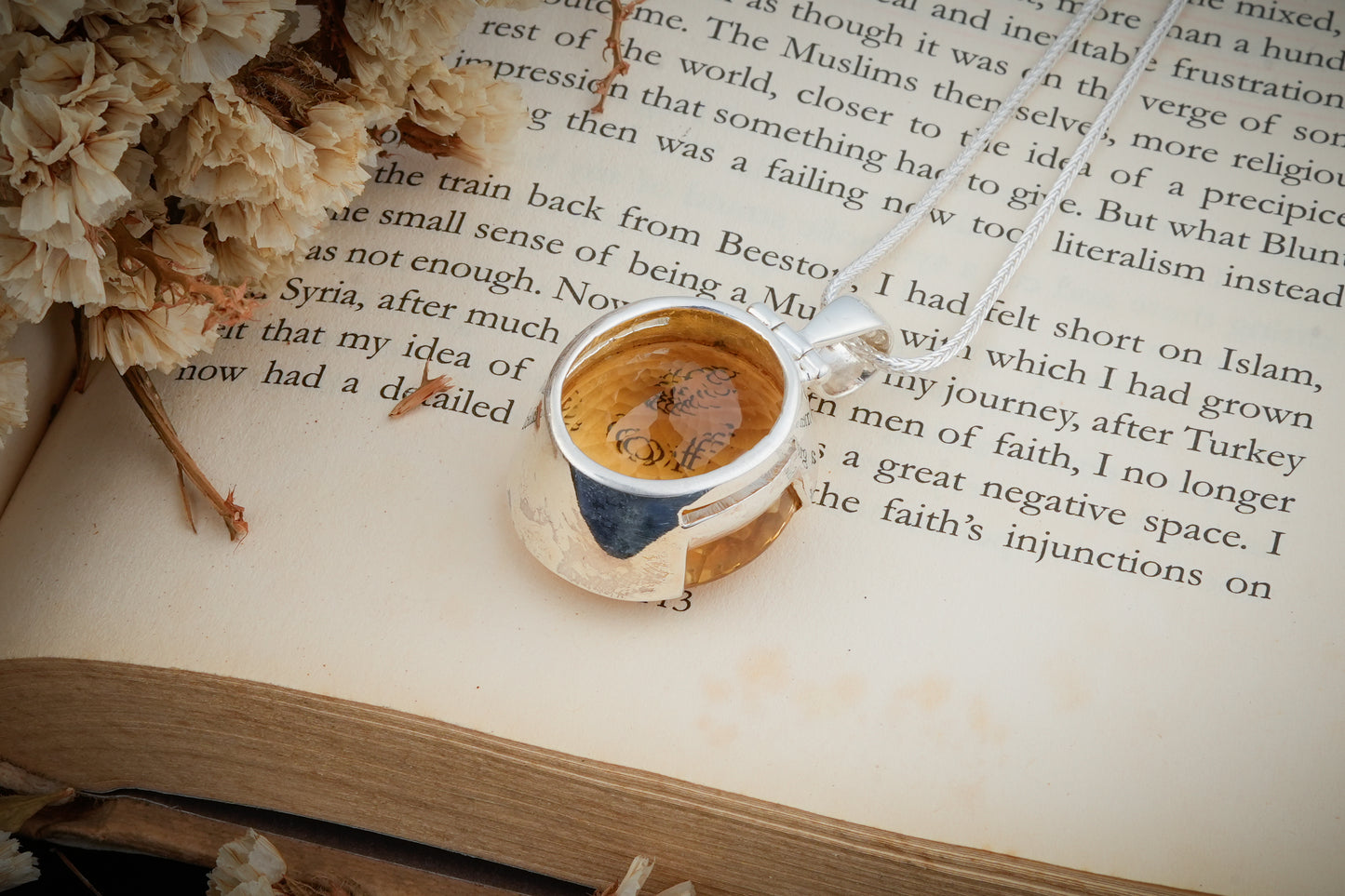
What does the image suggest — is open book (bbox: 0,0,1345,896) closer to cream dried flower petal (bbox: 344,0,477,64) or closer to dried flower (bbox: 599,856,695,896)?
dried flower (bbox: 599,856,695,896)

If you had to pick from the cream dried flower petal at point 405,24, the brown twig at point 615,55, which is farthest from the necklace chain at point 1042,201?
the cream dried flower petal at point 405,24

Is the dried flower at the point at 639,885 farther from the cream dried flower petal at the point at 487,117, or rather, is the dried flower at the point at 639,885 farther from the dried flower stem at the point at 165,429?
the cream dried flower petal at the point at 487,117

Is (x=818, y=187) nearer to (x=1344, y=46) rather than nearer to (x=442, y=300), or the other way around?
(x=442, y=300)

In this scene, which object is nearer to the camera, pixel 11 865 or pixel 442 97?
pixel 11 865

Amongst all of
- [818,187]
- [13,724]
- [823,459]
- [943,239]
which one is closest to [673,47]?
[818,187]

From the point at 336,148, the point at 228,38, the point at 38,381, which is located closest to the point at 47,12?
the point at 228,38

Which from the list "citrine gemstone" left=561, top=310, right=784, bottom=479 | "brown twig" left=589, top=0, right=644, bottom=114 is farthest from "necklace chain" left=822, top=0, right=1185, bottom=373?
"brown twig" left=589, top=0, right=644, bottom=114

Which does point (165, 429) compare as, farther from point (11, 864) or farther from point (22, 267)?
point (11, 864)
